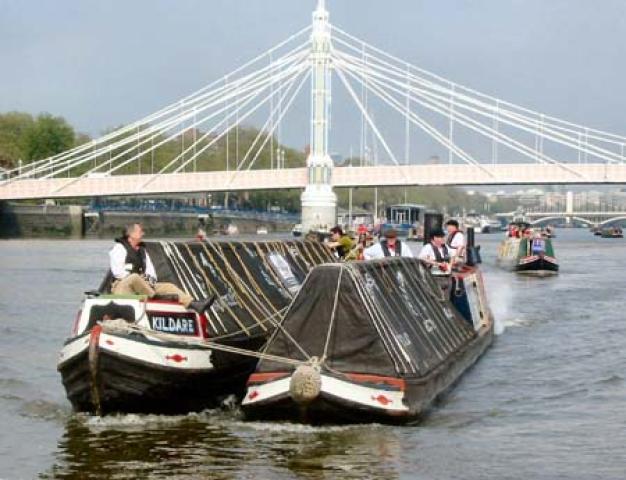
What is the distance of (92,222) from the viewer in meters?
102

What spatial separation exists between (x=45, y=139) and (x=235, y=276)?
94598mm

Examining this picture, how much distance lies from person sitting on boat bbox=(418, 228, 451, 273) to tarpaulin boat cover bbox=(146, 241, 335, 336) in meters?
1.78

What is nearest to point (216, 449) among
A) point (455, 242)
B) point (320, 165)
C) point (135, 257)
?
point (135, 257)

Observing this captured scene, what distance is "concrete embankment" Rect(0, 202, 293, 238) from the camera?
92.4 metres

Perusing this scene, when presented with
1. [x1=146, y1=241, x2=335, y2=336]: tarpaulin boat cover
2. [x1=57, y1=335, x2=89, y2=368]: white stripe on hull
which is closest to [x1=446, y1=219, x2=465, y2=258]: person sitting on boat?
[x1=146, y1=241, x2=335, y2=336]: tarpaulin boat cover

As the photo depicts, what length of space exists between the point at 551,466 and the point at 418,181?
237 feet

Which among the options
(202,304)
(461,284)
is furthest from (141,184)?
(202,304)

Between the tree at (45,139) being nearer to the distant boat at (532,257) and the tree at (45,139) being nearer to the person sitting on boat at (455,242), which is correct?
the distant boat at (532,257)

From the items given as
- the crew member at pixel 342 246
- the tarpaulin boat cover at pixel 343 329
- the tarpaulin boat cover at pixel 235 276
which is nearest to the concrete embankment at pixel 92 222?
the crew member at pixel 342 246

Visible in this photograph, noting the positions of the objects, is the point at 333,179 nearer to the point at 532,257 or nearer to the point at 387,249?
the point at 532,257

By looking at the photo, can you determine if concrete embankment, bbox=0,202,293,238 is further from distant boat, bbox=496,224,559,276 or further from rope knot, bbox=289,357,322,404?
rope knot, bbox=289,357,322,404

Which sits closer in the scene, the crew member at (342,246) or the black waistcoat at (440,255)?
the black waistcoat at (440,255)

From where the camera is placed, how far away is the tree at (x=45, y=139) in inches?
4274

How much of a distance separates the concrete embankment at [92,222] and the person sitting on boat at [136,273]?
256 feet
